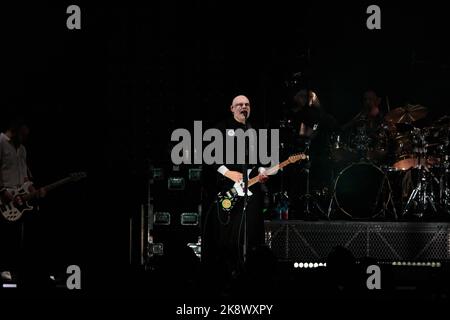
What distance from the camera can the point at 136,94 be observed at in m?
8.12

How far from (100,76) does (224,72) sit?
1567 mm

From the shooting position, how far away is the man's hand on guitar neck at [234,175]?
7484 mm

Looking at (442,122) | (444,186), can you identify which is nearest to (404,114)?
(442,122)

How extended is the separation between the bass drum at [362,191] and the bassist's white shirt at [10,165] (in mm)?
4021

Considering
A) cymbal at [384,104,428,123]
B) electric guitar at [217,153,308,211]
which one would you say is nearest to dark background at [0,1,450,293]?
electric guitar at [217,153,308,211]

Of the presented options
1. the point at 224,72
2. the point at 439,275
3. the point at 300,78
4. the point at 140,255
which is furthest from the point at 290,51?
the point at 439,275

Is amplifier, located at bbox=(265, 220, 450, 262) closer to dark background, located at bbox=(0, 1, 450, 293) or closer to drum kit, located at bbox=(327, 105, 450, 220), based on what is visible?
drum kit, located at bbox=(327, 105, 450, 220)

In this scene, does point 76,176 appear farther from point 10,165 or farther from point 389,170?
point 389,170

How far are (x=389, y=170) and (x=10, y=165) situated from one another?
4906 mm

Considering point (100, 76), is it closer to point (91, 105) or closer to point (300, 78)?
point (91, 105)

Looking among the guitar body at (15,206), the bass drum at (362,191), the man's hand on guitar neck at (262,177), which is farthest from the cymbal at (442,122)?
the guitar body at (15,206)

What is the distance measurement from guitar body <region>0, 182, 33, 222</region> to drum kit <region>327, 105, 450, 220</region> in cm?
391

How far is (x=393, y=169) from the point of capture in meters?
9.18

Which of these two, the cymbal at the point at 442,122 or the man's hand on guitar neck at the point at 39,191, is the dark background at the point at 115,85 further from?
the cymbal at the point at 442,122
